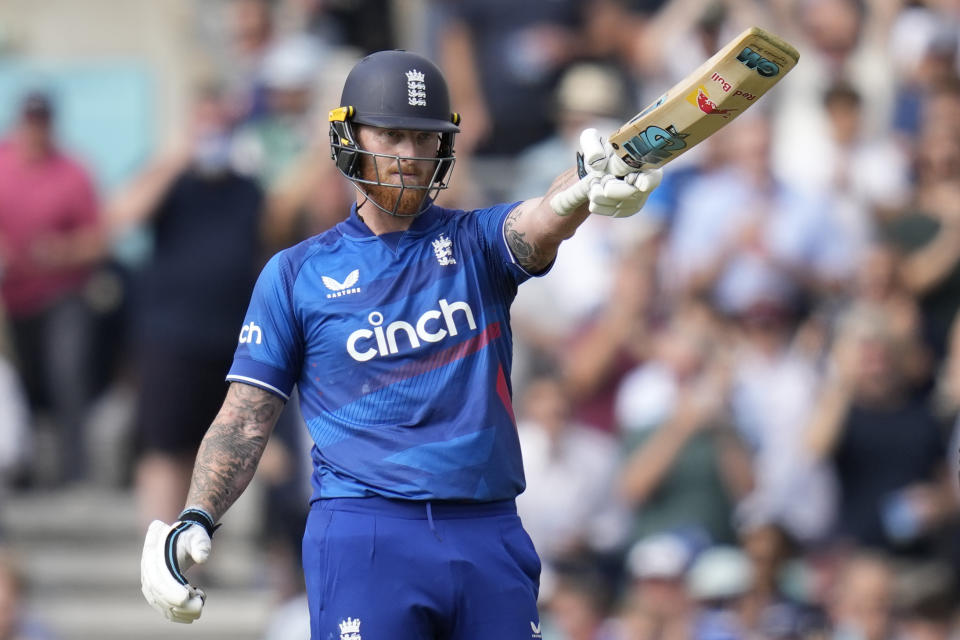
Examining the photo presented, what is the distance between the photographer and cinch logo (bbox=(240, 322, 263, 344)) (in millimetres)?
5484

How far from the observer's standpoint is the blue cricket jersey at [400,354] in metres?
5.30

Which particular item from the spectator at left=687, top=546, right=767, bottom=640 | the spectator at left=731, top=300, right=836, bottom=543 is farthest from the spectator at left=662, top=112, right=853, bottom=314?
the spectator at left=687, top=546, right=767, bottom=640

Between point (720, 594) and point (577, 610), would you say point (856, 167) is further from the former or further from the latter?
point (577, 610)

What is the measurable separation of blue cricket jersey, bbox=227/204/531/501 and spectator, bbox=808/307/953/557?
14.1 ft

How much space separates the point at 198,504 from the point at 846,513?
4901 millimetres

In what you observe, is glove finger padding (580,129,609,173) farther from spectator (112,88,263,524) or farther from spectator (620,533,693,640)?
spectator (112,88,263,524)

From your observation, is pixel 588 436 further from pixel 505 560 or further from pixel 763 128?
pixel 505 560

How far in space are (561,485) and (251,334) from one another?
4.34 m

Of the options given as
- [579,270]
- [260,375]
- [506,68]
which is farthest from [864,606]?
[506,68]

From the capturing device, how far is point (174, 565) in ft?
16.9

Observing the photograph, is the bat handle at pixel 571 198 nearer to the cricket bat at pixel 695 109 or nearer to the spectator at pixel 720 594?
the cricket bat at pixel 695 109

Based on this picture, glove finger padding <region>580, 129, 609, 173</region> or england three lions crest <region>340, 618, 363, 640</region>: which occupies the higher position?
glove finger padding <region>580, 129, 609, 173</region>

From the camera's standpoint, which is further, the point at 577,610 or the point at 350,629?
the point at 577,610

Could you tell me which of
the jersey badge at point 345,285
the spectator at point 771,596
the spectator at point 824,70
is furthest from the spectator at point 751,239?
the jersey badge at point 345,285
